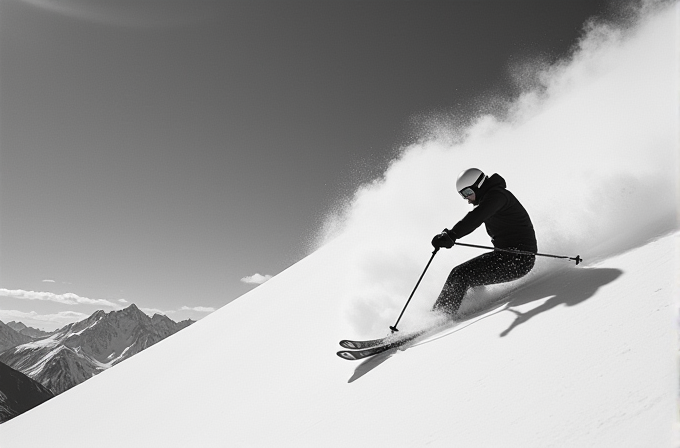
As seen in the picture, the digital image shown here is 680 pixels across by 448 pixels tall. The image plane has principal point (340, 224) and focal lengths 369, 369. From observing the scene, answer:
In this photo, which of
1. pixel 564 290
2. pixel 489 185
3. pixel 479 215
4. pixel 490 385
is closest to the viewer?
pixel 490 385

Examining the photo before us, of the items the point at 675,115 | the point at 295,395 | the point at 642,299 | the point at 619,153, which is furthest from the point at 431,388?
the point at 675,115

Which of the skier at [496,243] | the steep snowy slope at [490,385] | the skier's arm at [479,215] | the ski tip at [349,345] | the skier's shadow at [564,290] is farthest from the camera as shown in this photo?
the ski tip at [349,345]

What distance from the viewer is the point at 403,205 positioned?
1552cm

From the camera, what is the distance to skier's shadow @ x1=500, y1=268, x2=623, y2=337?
3.72 m

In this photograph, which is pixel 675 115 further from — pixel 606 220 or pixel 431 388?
pixel 431 388

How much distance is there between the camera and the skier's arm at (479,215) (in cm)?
470

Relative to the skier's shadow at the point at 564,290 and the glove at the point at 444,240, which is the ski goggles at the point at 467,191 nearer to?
the glove at the point at 444,240

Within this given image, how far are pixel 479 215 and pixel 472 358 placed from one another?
75.5 inches

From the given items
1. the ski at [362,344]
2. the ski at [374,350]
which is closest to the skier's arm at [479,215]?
the ski at [374,350]

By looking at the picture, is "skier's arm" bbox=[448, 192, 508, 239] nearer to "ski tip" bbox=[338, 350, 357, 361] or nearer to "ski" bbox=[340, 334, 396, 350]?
"ski" bbox=[340, 334, 396, 350]

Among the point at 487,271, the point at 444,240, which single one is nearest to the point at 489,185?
the point at 444,240

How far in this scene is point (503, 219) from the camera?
16.6ft

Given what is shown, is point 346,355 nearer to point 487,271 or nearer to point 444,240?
point 444,240

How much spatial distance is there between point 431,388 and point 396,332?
2071mm
